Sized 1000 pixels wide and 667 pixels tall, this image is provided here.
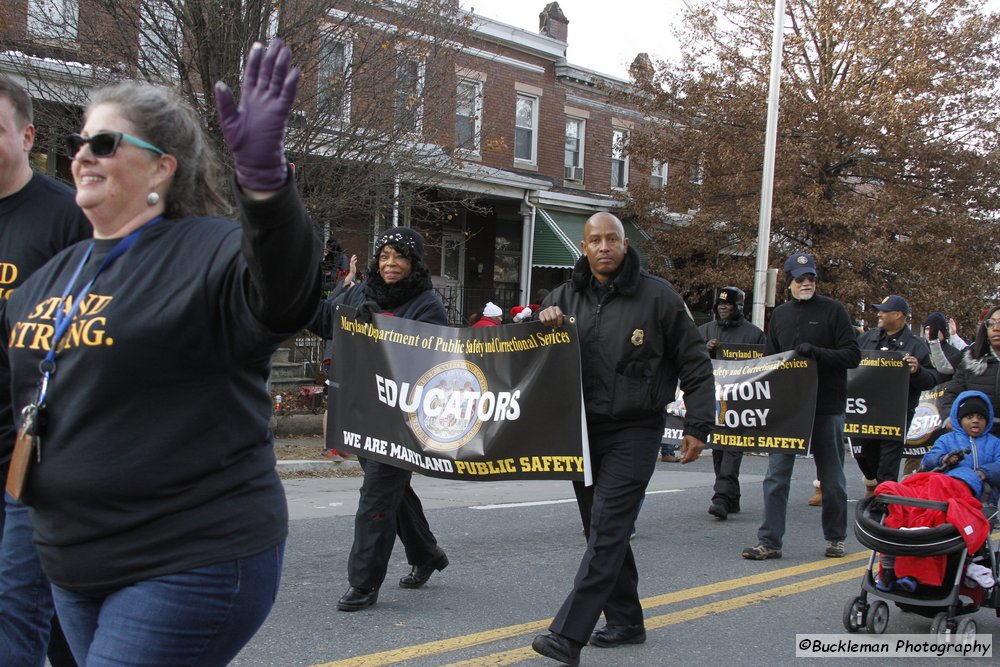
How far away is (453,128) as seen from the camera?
15281 millimetres

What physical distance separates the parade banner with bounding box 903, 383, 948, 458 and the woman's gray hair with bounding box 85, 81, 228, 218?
340 inches

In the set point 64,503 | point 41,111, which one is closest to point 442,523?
point 64,503

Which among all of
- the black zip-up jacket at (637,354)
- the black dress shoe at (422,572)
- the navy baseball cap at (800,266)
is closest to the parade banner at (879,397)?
the navy baseball cap at (800,266)

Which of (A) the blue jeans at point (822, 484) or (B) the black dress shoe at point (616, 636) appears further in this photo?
(A) the blue jeans at point (822, 484)

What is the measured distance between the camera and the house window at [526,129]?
76.7ft

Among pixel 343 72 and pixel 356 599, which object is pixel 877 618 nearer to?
pixel 356 599

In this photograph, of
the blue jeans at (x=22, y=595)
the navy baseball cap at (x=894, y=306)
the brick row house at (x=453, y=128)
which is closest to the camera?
the blue jeans at (x=22, y=595)

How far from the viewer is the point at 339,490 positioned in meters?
10.1

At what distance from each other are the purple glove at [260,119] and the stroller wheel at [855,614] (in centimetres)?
454

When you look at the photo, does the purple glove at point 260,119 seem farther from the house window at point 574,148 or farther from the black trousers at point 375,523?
the house window at point 574,148

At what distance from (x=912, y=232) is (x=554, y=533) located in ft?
49.8

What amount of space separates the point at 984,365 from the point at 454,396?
345 centimetres

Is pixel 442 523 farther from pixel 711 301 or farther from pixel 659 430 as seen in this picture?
pixel 711 301

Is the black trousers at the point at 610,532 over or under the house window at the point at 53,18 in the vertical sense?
under
